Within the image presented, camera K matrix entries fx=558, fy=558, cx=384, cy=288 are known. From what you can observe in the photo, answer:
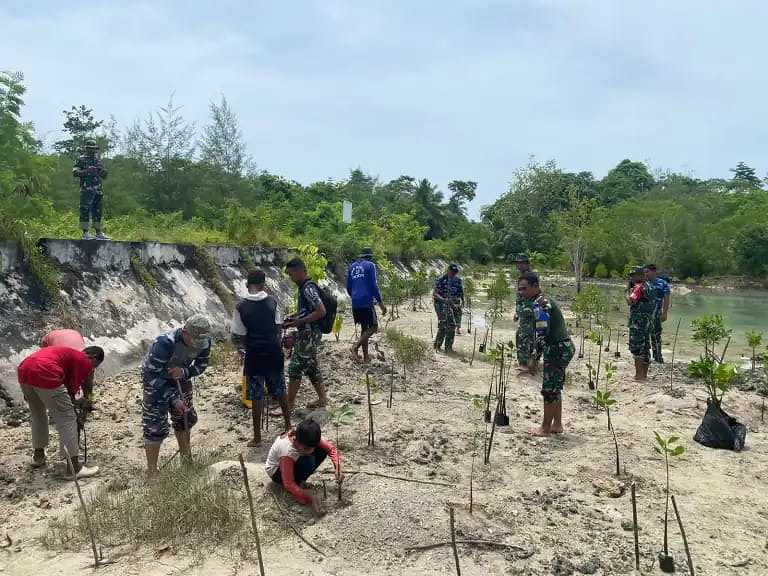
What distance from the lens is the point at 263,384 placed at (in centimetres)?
529

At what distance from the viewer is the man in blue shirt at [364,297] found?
7.96m

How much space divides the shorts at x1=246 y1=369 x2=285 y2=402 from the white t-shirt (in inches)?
42.7

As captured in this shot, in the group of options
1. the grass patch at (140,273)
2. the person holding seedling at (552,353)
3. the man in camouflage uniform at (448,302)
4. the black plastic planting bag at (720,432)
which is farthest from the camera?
the man in camouflage uniform at (448,302)

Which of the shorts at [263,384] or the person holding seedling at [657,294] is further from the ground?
the person holding seedling at [657,294]

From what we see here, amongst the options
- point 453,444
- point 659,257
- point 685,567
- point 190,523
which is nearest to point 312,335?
point 453,444

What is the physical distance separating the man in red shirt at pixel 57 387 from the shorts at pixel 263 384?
1.35 metres

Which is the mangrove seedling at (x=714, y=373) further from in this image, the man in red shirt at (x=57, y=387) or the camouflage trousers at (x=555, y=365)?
the man in red shirt at (x=57, y=387)

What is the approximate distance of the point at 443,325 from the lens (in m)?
9.87

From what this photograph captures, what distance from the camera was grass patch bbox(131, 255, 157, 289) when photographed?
9562mm

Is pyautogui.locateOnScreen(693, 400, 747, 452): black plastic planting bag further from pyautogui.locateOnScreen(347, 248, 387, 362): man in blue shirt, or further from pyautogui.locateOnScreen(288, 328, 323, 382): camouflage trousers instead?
pyautogui.locateOnScreen(347, 248, 387, 362): man in blue shirt

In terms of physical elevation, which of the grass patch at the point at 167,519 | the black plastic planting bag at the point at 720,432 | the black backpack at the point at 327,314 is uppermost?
the black backpack at the point at 327,314

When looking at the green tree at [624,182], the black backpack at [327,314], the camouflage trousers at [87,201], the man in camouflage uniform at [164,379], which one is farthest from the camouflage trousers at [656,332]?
the green tree at [624,182]

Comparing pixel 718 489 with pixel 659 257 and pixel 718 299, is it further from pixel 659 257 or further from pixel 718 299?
pixel 659 257

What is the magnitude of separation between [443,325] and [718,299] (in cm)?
2327
